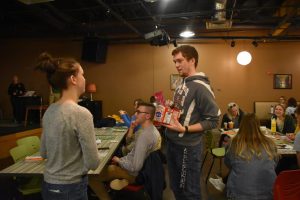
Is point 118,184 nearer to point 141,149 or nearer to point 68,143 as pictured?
point 141,149

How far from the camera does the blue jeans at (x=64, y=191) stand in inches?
54.2

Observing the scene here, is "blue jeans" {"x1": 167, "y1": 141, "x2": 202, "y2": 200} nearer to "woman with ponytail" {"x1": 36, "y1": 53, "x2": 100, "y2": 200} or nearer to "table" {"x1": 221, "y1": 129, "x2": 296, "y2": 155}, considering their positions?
"woman with ponytail" {"x1": 36, "y1": 53, "x2": 100, "y2": 200}

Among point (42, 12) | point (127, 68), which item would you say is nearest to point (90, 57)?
point (127, 68)

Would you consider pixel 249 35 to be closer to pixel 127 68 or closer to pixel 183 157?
pixel 127 68

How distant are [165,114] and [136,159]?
877 millimetres

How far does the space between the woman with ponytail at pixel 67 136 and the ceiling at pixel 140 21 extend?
17.5 feet

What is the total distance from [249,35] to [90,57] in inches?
188

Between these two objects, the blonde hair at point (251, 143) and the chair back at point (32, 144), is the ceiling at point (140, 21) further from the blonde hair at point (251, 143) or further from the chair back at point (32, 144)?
the blonde hair at point (251, 143)

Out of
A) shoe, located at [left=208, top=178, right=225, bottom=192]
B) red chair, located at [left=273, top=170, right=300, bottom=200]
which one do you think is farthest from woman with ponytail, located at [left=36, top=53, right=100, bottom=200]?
shoe, located at [left=208, top=178, right=225, bottom=192]

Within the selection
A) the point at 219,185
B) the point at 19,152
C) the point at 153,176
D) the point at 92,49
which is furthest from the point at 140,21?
the point at 153,176

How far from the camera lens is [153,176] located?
2400mm

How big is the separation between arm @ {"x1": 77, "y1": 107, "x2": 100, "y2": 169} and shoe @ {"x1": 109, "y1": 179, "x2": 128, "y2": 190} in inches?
53.6

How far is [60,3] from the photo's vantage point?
23.5 feet

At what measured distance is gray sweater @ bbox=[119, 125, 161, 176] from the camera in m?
2.54
